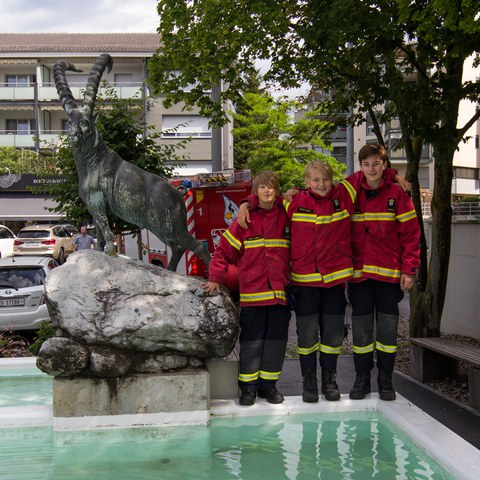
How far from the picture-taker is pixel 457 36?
5.88 meters

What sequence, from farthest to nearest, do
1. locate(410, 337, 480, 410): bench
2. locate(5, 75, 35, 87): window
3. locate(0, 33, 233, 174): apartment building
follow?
locate(5, 75, 35, 87): window, locate(0, 33, 233, 174): apartment building, locate(410, 337, 480, 410): bench

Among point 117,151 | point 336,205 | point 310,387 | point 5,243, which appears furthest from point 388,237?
point 5,243

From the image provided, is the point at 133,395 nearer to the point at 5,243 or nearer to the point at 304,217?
the point at 304,217

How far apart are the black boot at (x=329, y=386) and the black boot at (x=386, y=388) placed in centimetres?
35

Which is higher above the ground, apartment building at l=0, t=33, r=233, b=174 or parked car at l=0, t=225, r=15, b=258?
apartment building at l=0, t=33, r=233, b=174

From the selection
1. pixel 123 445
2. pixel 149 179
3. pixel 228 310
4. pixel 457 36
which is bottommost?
pixel 123 445

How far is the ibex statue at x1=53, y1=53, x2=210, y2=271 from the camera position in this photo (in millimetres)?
5246

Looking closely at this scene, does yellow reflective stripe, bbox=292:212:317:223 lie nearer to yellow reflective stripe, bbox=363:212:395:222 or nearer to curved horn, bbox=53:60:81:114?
yellow reflective stripe, bbox=363:212:395:222

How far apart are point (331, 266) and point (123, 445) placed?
6.57ft

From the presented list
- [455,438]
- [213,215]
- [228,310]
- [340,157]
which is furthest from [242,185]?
[340,157]

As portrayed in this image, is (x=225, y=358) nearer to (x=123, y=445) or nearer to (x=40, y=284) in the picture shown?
(x=123, y=445)

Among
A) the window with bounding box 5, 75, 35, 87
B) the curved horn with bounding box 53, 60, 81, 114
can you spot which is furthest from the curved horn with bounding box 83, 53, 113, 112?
the window with bounding box 5, 75, 35, 87

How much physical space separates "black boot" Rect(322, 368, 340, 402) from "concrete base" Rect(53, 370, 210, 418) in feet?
3.16

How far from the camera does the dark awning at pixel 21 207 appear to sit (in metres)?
34.0
